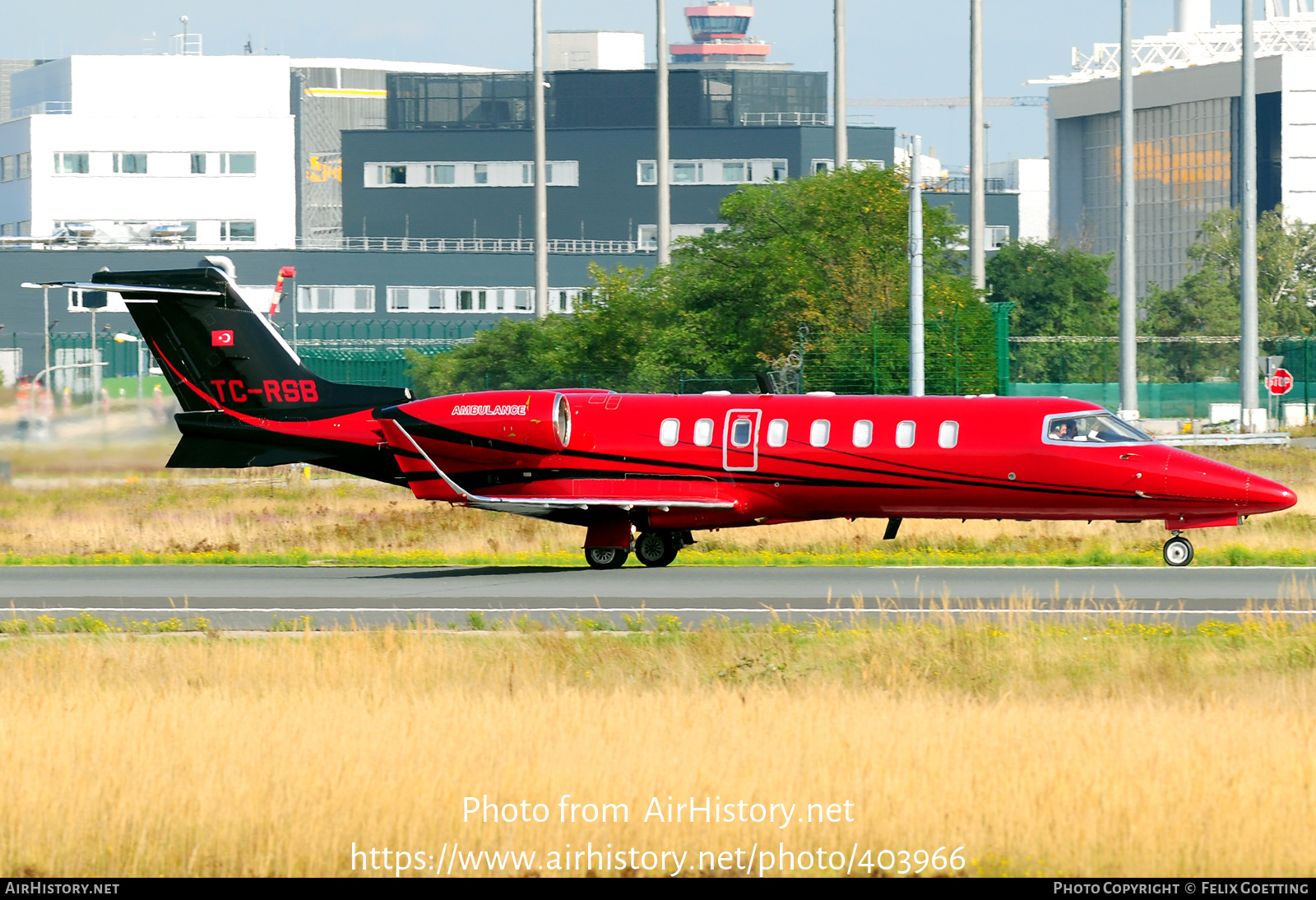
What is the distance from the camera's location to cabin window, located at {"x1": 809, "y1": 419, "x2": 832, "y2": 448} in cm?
2573

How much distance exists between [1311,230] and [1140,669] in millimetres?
112623

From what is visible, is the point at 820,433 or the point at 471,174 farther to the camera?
the point at 471,174

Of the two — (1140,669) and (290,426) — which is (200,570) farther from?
(1140,669)

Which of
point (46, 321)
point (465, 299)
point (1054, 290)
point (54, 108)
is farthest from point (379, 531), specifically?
point (54, 108)

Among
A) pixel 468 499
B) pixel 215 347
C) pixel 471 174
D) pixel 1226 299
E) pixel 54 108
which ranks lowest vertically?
pixel 468 499

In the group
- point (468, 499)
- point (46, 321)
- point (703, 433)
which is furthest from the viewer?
point (46, 321)

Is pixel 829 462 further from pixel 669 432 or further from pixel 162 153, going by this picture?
pixel 162 153

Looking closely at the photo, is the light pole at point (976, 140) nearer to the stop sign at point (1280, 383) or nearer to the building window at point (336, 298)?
the stop sign at point (1280, 383)

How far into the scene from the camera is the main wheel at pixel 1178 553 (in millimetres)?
25609

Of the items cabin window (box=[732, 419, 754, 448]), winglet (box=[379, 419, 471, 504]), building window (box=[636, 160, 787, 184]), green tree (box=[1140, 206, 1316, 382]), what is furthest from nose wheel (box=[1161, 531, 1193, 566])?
building window (box=[636, 160, 787, 184])

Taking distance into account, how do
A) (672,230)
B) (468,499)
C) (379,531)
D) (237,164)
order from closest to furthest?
(468,499) → (379,531) → (672,230) → (237,164)

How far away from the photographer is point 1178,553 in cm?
2566

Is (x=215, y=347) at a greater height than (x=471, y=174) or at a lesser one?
lesser

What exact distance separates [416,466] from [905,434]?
724 centimetres
